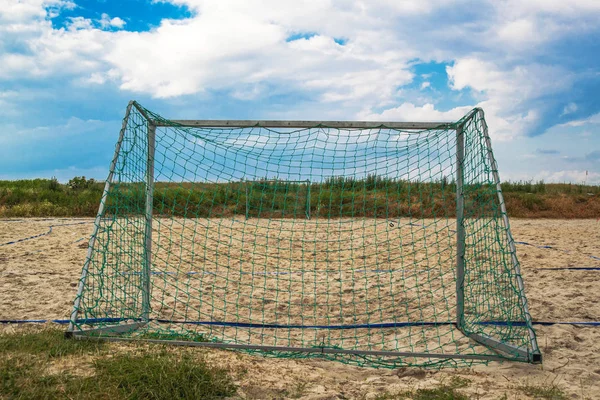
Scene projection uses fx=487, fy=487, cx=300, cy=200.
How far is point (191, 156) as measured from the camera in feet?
18.2

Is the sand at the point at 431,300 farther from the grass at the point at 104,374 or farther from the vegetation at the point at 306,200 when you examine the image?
the vegetation at the point at 306,200

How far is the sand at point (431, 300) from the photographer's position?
134 inches

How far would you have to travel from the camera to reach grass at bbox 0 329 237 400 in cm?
298

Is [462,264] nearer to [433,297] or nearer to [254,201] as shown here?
[433,297]

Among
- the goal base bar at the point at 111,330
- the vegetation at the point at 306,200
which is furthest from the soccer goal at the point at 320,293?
the vegetation at the point at 306,200

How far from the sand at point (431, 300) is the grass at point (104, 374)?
304 mm

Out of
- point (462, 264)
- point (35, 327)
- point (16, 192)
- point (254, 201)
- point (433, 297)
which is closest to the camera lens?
point (35, 327)

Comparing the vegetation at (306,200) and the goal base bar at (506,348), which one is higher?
the vegetation at (306,200)

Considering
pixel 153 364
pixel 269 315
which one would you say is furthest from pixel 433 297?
pixel 153 364

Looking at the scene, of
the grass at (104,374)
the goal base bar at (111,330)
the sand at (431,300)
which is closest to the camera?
the grass at (104,374)

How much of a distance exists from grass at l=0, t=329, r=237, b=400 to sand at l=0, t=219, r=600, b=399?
304 mm

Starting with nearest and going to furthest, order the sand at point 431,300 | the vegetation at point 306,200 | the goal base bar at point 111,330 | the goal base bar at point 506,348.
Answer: the sand at point 431,300 < the goal base bar at point 506,348 < the goal base bar at point 111,330 < the vegetation at point 306,200

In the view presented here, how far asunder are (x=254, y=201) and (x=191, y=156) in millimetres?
5878

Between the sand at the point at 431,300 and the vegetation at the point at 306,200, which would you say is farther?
the vegetation at the point at 306,200
